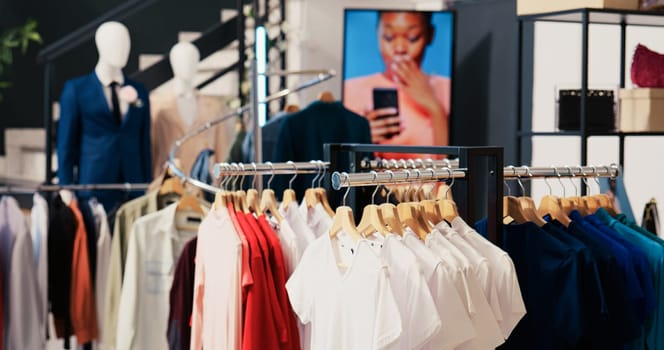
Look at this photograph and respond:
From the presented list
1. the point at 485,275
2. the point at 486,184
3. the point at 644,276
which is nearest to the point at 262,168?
the point at 486,184

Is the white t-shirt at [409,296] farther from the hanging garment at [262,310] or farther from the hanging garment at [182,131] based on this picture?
the hanging garment at [182,131]

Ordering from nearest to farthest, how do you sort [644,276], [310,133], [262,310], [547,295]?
[547,295] < [644,276] < [262,310] < [310,133]

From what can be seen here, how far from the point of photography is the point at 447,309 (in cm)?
221

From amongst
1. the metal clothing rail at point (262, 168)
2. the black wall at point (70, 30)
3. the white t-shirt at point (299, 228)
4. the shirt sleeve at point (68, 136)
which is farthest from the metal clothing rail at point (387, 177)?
the black wall at point (70, 30)

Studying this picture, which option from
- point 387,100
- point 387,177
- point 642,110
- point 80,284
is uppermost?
point 387,100

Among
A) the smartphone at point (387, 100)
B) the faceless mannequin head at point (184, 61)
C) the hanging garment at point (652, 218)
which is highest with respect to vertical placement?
the faceless mannequin head at point (184, 61)

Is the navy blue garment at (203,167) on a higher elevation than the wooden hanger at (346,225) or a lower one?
higher

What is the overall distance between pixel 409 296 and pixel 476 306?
179mm

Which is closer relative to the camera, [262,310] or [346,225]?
[346,225]

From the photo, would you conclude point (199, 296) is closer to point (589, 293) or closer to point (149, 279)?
point (149, 279)

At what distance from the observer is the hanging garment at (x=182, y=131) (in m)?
5.73

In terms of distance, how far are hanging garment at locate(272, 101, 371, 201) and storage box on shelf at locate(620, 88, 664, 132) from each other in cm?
110

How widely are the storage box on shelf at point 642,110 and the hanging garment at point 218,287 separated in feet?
6.11

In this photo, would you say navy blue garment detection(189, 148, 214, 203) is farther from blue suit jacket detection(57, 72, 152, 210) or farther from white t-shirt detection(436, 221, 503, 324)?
white t-shirt detection(436, 221, 503, 324)
